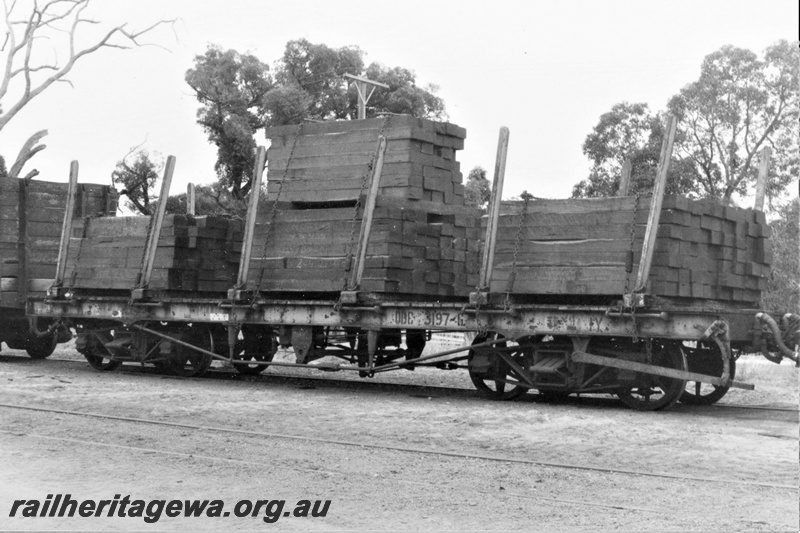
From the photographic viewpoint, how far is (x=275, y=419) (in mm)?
11109

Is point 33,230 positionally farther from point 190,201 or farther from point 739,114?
point 739,114

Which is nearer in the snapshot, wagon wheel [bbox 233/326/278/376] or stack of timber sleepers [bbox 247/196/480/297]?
stack of timber sleepers [bbox 247/196/480/297]

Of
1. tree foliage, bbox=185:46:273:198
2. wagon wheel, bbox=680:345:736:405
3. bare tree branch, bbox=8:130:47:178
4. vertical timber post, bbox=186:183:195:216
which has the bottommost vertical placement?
wagon wheel, bbox=680:345:736:405

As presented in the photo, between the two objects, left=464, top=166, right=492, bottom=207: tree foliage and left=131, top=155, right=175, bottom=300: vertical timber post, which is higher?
left=464, top=166, right=492, bottom=207: tree foliage

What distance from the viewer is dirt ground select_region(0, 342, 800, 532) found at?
648cm

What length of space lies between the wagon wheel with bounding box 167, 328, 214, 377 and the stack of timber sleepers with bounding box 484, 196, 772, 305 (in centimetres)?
592

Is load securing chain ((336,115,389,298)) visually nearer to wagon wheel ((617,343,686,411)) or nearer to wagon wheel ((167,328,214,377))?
wagon wheel ((167,328,214,377))

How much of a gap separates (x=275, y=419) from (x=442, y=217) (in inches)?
180

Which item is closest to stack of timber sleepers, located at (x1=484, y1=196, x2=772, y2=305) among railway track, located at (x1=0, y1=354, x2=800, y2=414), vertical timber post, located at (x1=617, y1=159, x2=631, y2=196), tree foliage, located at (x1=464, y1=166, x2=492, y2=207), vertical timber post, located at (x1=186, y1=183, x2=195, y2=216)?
vertical timber post, located at (x1=617, y1=159, x2=631, y2=196)

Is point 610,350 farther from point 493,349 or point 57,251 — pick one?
point 57,251

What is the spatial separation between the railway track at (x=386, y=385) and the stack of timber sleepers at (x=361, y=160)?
2729 millimetres

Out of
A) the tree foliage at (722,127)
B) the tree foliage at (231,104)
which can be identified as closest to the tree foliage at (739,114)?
the tree foliage at (722,127)

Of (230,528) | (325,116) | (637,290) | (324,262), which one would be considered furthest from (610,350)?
(325,116)
